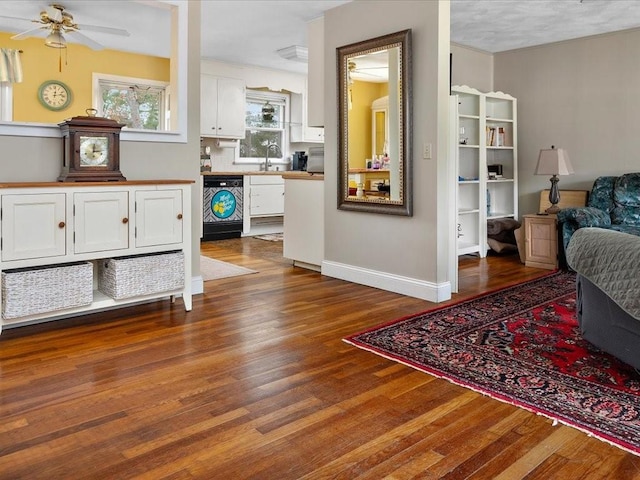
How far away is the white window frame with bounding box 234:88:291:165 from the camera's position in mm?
8092

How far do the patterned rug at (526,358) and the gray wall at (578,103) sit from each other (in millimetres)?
2624

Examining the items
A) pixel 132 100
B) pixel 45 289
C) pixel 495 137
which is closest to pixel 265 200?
pixel 132 100

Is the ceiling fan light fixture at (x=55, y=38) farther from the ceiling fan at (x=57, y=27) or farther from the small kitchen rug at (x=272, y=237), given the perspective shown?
the small kitchen rug at (x=272, y=237)

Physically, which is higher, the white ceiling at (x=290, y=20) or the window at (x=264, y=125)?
the white ceiling at (x=290, y=20)

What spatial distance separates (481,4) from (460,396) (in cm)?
372

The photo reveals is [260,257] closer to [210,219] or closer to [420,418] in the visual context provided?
[210,219]

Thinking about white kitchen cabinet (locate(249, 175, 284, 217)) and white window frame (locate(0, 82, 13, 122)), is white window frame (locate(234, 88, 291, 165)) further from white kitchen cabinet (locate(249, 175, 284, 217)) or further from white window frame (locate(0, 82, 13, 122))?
white window frame (locate(0, 82, 13, 122))

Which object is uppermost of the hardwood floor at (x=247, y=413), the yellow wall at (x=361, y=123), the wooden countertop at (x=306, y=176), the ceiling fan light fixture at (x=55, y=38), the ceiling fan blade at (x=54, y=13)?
the ceiling fan blade at (x=54, y=13)

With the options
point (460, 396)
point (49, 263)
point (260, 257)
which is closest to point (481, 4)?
point (260, 257)

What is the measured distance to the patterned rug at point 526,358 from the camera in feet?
6.88

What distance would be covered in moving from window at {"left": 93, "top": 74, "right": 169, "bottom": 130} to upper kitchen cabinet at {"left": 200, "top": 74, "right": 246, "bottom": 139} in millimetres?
581

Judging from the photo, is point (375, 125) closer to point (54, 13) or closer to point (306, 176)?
point (306, 176)

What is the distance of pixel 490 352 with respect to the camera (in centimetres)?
278

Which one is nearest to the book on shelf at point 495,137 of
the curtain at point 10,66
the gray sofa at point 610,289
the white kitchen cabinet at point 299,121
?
the white kitchen cabinet at point 299,121
